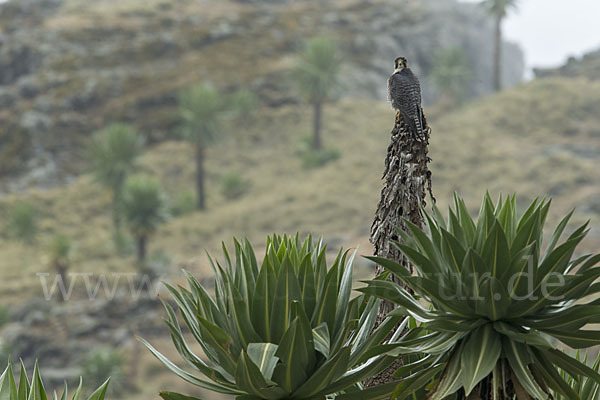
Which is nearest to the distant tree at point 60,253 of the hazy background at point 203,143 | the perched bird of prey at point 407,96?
the hazy background at point 203,143

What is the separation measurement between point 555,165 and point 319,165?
16.9 m

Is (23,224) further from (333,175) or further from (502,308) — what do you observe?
(502,308)

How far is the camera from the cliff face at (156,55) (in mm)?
56469

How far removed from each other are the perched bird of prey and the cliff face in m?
50.2

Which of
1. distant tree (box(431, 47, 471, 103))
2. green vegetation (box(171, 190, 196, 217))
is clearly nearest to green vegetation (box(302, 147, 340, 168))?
green vegetation (box(171, 190, 196, 217))

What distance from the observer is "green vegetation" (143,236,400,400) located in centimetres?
336

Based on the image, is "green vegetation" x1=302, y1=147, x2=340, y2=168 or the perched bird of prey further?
"green vegetation" x1=302, y1=147, x2=340, y2=168

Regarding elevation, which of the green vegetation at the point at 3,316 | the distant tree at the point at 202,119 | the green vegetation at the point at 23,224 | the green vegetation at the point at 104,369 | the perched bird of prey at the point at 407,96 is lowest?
the green vegetation at the point at 104,369

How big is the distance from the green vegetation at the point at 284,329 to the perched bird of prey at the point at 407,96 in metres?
1.12

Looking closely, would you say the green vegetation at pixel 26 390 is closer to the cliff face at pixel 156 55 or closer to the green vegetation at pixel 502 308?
the green vegetation at pixel 502 308

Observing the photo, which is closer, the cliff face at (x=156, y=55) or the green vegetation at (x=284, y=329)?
the green vegetation at (x=284, y=329)

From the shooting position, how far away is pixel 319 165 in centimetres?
5031

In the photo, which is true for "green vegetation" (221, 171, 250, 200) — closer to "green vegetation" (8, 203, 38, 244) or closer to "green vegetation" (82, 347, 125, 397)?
"green vegetation" (8, 203, 38, 244)

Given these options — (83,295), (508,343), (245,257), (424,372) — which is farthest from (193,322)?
(83,295)
